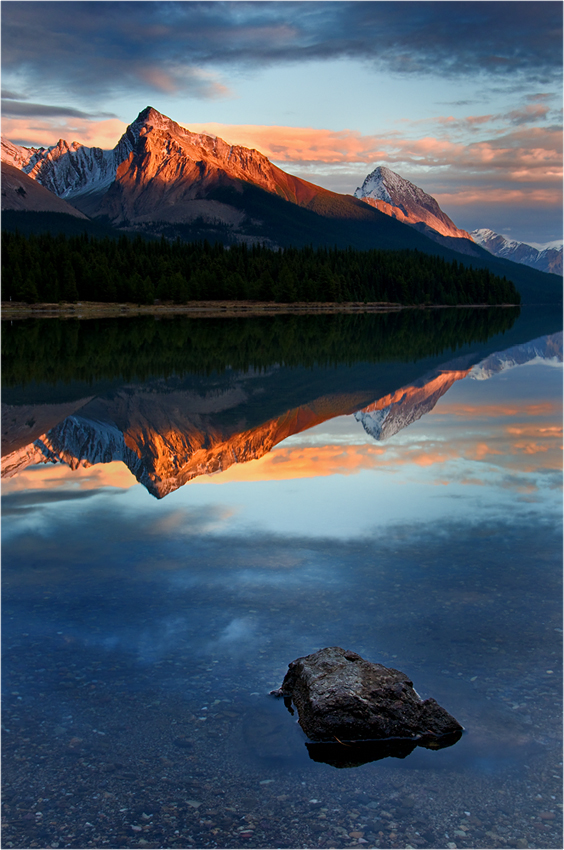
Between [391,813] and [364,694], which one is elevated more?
[364,694]

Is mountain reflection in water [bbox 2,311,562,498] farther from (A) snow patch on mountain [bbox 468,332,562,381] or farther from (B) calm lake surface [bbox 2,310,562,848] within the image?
(A) snow patch on mountain [bbox 468,332,562,381]

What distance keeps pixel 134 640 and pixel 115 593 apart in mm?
1606

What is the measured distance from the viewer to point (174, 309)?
14712cm

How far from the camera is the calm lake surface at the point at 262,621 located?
21.1ft

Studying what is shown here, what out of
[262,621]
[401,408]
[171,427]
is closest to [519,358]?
[401,408]

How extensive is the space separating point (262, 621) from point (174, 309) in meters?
141

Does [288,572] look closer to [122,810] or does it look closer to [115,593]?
[115,593]

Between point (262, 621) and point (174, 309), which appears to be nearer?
point (262, 621)

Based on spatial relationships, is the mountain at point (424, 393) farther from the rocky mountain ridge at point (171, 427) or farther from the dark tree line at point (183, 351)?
the dark tree line at point (183, 351)

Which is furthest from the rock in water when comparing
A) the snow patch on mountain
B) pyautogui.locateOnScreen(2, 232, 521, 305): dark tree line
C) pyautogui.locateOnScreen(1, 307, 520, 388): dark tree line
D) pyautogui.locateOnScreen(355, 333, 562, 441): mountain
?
pyautogui.locateOnScreen(2, 232, 521, 305): dark tree line

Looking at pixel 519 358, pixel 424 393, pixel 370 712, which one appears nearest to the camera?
pixel 370 712

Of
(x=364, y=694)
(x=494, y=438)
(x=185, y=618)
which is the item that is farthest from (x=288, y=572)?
(x=494, y=438)

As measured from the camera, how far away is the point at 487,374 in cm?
4044

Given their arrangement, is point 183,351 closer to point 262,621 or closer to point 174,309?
point 262,621
